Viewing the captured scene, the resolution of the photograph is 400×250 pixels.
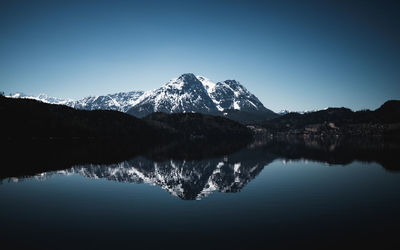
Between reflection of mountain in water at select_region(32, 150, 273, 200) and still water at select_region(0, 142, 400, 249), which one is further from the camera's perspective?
reflection of mountain in water at select_region(32, 150, 273, 200)

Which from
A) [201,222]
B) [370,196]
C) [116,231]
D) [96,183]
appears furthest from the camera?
[96,183]

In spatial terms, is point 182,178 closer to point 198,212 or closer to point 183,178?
point 183,178

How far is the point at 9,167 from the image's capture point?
85.8 metres

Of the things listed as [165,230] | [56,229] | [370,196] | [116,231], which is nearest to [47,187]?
[56,229]

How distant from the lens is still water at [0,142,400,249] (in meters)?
29.8

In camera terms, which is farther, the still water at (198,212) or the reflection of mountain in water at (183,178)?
the reflection of mountain in water at (183,178)

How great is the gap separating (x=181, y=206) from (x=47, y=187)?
34824 mm

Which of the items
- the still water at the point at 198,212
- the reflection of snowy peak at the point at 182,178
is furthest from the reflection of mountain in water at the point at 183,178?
the still water at the point at 198,212

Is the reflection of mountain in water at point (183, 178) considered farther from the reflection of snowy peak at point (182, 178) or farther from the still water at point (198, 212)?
the still water at point (198, 212)

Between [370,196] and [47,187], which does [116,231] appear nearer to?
[47,187]

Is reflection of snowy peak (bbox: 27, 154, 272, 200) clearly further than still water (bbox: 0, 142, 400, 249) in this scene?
Yes

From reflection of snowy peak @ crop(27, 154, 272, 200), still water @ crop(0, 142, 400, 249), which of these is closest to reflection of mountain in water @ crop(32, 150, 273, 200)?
reflection of snowy peak @ crop(27, 154, 272, 200)

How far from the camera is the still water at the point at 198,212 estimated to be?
29828mm

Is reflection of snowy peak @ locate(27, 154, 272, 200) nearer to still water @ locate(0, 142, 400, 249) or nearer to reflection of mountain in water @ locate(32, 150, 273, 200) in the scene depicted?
reflection of mountain in water @ locate(32, 150, 273, 200)
